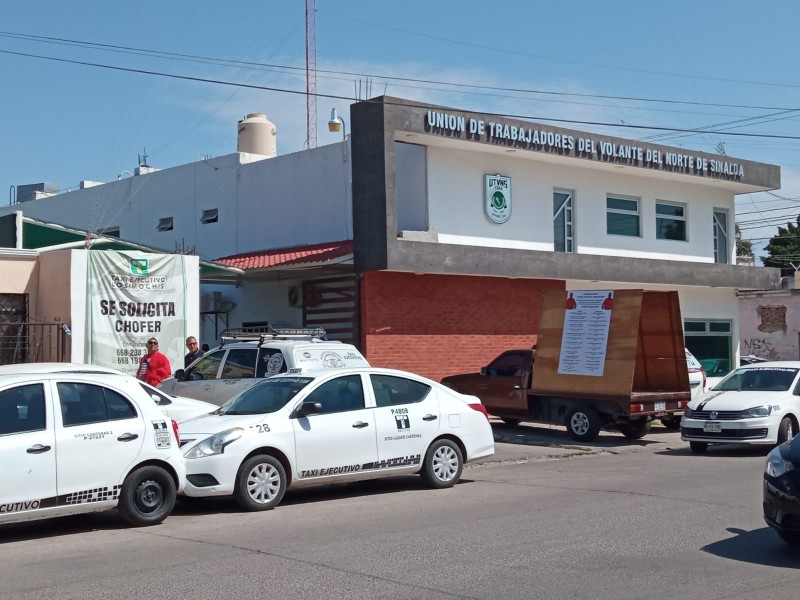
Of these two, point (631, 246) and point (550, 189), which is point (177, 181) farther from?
point (631, 246)

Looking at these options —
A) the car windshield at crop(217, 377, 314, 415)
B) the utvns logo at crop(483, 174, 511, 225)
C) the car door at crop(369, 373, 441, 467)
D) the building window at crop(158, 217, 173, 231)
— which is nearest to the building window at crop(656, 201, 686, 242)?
the utvns logo at crop(483, 174, 511, 225)

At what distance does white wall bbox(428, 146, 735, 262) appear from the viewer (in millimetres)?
23828

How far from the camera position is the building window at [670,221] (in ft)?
96.5

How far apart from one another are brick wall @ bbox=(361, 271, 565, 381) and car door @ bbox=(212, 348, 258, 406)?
6.59 metres

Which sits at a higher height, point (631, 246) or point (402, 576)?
point (631, 246)

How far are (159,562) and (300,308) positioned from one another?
1672 cm

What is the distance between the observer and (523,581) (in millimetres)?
7730

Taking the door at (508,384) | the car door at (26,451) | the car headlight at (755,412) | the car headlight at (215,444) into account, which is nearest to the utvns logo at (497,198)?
the door at (508,384)

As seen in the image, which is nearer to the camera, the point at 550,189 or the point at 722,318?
the point at 550,189

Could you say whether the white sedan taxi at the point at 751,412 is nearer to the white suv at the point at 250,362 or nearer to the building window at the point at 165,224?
the white suv at the point at 250,362

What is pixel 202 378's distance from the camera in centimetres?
1641

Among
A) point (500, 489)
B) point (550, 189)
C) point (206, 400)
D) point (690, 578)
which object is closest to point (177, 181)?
point (550, 189)

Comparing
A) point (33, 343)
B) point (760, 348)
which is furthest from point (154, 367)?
point (760, 348)

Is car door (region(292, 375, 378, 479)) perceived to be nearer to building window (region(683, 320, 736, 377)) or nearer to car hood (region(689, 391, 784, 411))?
car hood (region(689, 391, 784, 411))
